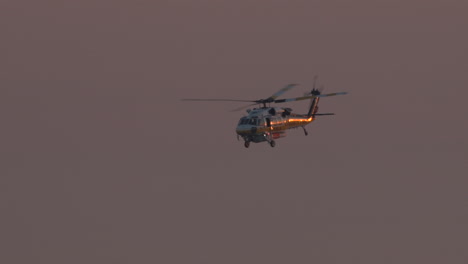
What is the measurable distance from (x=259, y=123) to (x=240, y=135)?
100 inches

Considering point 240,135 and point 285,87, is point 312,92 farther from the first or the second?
point 240,135

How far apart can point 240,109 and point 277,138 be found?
585cm

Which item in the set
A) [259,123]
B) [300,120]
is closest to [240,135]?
[259,123]

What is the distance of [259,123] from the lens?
134250mm

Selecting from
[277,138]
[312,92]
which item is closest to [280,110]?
[277,138]

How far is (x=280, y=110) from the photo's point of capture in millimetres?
139000

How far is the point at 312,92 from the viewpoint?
15338 cm

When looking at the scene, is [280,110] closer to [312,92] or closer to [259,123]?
[259,123]

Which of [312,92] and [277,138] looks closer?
[277,138]

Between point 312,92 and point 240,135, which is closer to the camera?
point 240,135

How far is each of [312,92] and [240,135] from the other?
→ 2191cm

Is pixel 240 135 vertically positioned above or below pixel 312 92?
below

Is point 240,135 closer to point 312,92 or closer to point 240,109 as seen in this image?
point 240,109

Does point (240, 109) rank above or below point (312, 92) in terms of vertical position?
below
